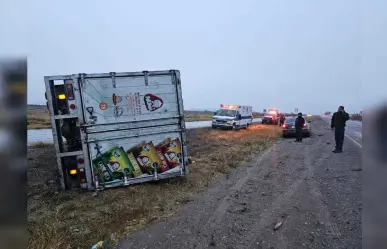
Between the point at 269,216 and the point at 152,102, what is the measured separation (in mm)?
3878

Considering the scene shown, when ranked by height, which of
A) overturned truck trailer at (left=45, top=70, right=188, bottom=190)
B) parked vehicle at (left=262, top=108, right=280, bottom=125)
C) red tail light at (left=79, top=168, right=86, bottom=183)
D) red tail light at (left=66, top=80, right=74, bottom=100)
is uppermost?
red tail light at (left=66, top=80, right=74, bottom=100)

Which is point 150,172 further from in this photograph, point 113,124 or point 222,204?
Answer: point 222,204

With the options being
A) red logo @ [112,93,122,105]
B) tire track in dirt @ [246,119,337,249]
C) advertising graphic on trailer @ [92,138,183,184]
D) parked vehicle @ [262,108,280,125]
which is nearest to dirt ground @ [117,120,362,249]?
tire track in dirt @ [246,119,337,249]

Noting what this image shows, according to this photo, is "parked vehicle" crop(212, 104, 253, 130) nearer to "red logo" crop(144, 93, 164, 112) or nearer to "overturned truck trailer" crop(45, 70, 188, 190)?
"overturned truck trailer" crop(45, 70, 188, 190)

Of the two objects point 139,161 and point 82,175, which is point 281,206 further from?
point 82,175

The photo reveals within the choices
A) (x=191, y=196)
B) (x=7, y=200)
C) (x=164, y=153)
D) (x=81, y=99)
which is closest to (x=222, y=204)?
(x=191, y=196)

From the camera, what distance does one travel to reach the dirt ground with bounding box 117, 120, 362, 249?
4.48 m

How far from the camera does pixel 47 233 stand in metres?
4.59

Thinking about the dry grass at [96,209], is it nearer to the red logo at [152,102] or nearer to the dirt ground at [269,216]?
the dirt ground at [269,216]

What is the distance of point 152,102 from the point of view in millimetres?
7293

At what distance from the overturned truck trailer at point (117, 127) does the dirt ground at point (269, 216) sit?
160cm

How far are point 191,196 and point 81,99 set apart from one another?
3.46 m

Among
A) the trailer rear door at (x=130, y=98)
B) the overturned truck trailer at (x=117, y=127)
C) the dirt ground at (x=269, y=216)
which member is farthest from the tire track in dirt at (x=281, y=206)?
the trailer rear door at (x=130, y=98)

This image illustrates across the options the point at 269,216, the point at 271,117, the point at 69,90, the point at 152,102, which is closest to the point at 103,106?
the point at 69,90
